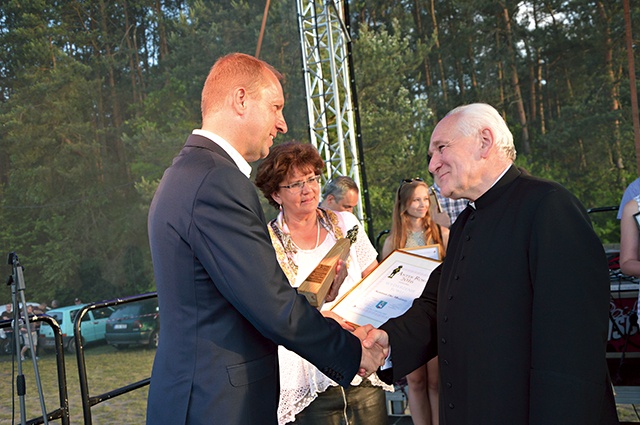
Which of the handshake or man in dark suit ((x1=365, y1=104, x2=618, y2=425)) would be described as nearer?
man in dark suit ((x1=365, y1=104, x2=618, y2=425))

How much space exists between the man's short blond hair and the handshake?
0.92 metres

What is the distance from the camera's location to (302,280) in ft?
8.98

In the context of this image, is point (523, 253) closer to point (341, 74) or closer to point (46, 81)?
point (341, 74)

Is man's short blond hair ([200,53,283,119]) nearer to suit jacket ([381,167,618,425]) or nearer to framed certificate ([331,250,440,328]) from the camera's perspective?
suit jacket ([381,167,618,425])

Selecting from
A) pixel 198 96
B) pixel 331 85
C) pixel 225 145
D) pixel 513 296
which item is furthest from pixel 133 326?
pixel 513 296

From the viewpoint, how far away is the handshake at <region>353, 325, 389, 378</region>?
83.8 inches

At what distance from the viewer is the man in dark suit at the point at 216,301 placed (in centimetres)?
169

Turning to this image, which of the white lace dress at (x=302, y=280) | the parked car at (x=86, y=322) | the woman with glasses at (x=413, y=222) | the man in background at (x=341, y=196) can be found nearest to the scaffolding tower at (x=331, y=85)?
the man in background at (x=341, y=196)

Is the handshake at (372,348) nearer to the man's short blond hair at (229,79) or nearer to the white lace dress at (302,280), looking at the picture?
the white lace dress at (302,280)

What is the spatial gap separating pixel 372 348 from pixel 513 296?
631 mm

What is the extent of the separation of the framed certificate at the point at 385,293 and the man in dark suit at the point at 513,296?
1.35 ft

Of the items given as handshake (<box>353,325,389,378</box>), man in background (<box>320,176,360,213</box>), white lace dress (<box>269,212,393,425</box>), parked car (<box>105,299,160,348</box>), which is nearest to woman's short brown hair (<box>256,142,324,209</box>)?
white lace dress (<box>269,212,393,425</box>)

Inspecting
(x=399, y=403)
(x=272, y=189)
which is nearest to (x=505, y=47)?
(x=399, y=403)

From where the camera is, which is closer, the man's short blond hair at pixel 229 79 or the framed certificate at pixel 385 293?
the man's short blond hair at pixel 229 79
